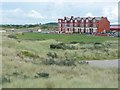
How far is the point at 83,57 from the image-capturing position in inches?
1417

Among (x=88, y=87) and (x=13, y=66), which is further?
(x=13, y=66)

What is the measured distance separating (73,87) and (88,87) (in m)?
0.47

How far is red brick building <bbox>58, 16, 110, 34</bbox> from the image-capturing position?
126 meters

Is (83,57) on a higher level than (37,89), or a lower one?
lower

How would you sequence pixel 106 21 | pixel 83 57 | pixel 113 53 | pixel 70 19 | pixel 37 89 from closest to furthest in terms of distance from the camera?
pixel 37 89 → pixel 83 57 → pixel 113 53 → pixel 106 21 → pixel 70 19

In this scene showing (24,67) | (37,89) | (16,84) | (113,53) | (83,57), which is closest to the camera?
(37,89)

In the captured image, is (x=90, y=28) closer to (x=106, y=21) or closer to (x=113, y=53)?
(x=106, y=21)

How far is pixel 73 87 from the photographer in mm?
10781

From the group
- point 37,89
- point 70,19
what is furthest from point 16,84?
point 70,19

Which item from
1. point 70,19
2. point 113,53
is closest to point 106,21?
point 70,19

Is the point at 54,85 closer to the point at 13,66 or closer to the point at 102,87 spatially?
the point at 102,87

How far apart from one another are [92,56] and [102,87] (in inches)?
1024

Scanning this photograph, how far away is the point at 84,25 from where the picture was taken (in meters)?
129

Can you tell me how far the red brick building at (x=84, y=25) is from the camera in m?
126
